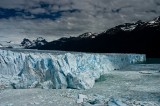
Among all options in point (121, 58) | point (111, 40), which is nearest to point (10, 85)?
point (121, 58)

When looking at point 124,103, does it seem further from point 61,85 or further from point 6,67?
point 6,67

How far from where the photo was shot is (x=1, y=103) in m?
9.22

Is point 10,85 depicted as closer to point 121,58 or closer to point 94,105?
point 94,105

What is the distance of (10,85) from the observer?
12.6m

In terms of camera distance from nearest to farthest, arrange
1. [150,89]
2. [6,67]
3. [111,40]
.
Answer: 1. [150,89]
2. [6,67]
3. [111,40]

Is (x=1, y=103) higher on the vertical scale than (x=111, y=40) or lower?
lower

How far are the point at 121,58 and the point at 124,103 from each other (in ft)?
68.1

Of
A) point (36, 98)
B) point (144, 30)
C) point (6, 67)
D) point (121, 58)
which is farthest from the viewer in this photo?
point (144, 30)

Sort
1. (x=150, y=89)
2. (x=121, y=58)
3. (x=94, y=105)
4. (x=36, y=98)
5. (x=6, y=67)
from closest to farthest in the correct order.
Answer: (x=94, y=105) → (x=36, y=98) → (x=150, y=89) → (x=6, y=67) → (x=121, y=58)

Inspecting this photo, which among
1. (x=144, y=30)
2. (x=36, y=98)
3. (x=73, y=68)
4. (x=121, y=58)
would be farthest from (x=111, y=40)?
(x=36, y=98)

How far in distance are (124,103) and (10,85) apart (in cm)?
603

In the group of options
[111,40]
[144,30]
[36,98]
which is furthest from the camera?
[111,40]

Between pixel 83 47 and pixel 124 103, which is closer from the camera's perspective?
pixel 124 103

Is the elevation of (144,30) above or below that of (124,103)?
above
